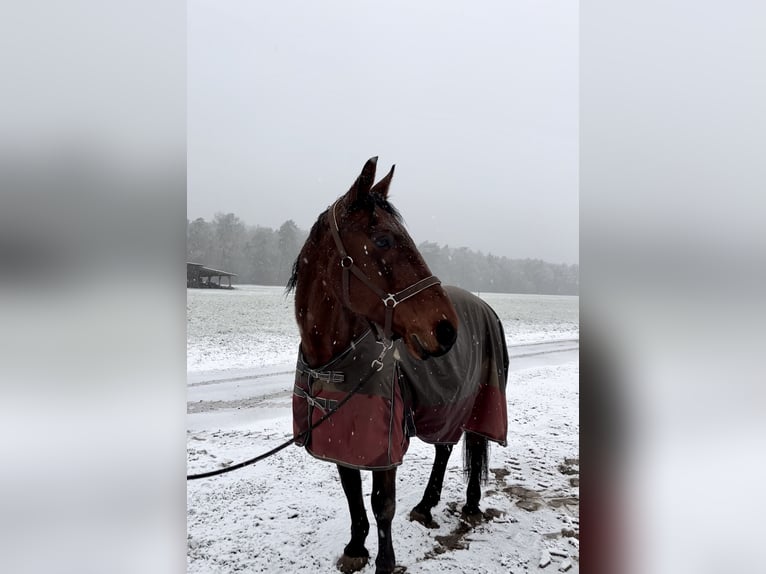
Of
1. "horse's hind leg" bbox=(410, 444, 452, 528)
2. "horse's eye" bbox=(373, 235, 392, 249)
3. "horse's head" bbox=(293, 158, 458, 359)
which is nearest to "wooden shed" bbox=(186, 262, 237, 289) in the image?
"horse's hind leg" bbox=(410, 444, 452, 528)

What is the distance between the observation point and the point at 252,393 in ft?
21.0

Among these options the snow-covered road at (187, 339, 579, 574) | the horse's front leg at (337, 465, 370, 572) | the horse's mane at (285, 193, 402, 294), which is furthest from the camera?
the snow-covered road at (187, 339, 579, 574)

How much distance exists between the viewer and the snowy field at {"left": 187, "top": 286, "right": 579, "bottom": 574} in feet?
8.39

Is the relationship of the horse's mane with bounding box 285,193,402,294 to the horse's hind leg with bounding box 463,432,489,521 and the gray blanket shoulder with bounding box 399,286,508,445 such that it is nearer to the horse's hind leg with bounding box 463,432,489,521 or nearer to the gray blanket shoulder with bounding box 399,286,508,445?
the gray blanket shoulder with bounding box 399,286,508,445

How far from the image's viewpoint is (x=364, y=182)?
81.3 inches

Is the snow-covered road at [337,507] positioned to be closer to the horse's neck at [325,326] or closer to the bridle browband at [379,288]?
the horse's neck at [325,326]

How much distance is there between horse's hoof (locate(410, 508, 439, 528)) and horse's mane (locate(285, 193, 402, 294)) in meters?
1.84

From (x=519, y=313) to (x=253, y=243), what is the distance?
8350 millimetres

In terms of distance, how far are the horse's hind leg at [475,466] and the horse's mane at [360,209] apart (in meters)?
1.82
